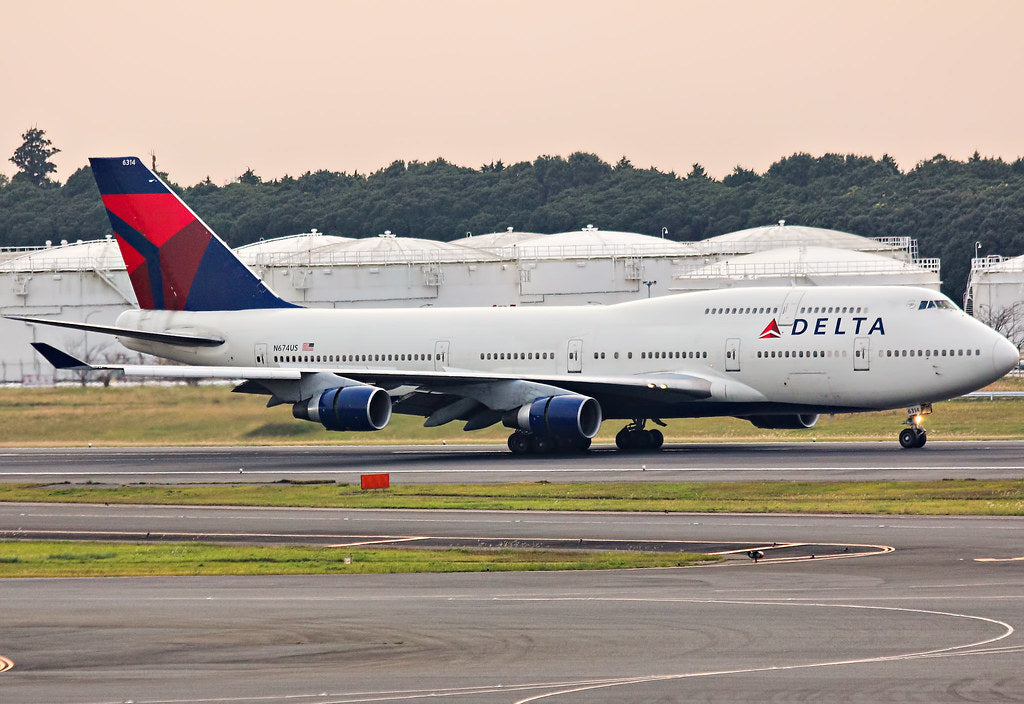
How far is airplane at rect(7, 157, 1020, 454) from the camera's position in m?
45.1

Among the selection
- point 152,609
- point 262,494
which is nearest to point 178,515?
point 262,494

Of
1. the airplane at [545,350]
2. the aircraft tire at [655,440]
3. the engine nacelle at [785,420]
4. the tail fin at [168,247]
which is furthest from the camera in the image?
the tail fin at [168,247]

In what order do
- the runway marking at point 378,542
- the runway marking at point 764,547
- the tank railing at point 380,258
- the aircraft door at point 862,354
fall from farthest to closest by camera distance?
the tank railing at point 380,258 → the aircraft door at point 862,354 → the runway marking at point 378,542 → the runway marking at point 764,547

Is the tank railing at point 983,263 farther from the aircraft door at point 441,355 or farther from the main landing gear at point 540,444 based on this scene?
the main landing gear at point 540,444

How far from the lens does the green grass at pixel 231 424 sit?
5636 centimetres

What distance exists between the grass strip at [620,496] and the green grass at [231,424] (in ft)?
61.3

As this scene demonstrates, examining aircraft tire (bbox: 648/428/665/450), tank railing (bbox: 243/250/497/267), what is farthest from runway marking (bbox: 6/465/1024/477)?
tank railing (bbox: 243/250/497/267)

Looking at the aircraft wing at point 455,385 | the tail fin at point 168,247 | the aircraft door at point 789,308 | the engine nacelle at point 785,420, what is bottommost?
the engine nacelle at point 785,420

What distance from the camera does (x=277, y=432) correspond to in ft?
191

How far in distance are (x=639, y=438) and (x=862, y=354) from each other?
8.13 m

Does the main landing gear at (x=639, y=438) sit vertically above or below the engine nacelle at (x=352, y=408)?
below

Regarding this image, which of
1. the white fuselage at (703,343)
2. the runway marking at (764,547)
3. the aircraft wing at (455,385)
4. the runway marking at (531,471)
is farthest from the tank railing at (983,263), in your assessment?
→ the runway marking at (764,547)

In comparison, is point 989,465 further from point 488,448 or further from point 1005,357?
point 488,448

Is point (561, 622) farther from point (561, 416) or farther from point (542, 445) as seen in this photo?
point (542, 445)
